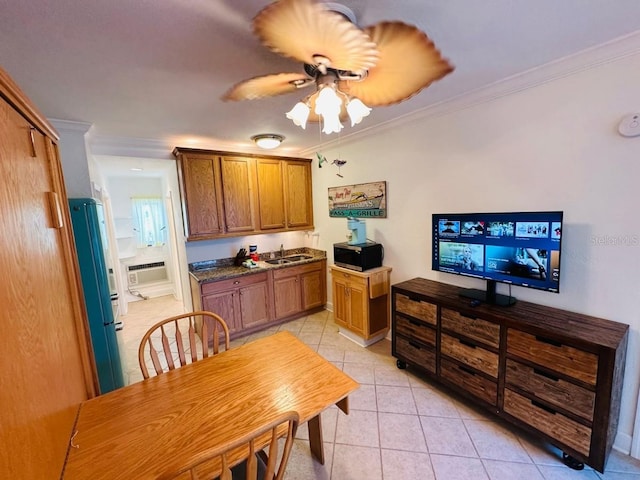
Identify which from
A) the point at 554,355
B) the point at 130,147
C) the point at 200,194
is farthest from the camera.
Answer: the point at 200,194

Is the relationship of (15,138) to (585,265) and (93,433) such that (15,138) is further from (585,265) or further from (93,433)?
(585,265)

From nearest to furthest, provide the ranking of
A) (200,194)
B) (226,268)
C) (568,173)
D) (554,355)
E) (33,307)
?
1. (33,307)
2. (554,355)
3. (568,173)
4. (200,194)
5. (226,268)

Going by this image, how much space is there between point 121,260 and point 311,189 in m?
3.69

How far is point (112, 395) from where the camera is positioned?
1.29 metres

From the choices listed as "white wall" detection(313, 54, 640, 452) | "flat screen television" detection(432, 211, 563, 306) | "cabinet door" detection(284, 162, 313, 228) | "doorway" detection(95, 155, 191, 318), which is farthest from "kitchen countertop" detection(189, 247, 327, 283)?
"flat screen television" detection(432, 211, 563, 306)

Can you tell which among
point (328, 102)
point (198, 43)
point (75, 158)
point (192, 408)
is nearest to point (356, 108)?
point (328, 102)

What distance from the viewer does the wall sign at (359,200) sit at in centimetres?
304

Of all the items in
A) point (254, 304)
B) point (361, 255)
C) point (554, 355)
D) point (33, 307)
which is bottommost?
point (254, 304)

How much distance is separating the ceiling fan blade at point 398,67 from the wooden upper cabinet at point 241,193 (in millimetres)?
2309

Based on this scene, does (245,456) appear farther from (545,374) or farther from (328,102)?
(545,374)

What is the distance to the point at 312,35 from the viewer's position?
935mm

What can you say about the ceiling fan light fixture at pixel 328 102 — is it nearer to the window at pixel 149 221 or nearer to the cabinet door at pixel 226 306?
the cabinet door at pixel 226 306

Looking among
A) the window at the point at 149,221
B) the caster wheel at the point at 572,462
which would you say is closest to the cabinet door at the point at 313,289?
the caster wheel at the point at 572,462

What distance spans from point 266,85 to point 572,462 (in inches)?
108
